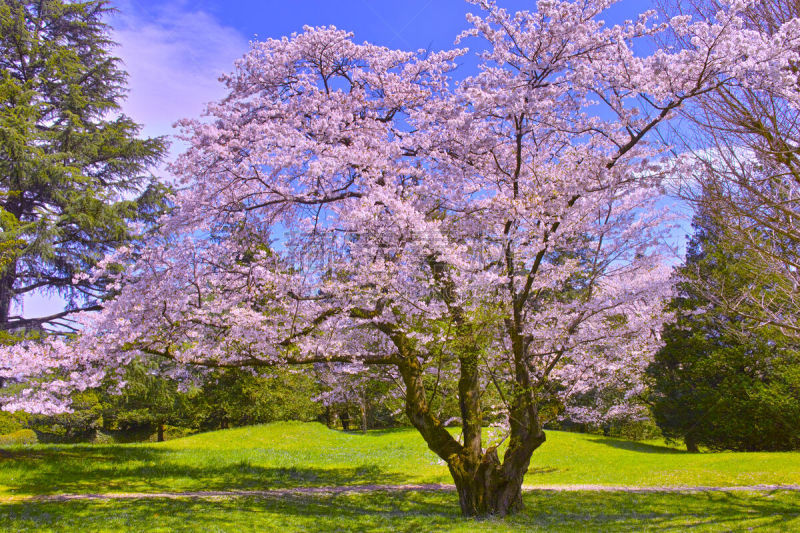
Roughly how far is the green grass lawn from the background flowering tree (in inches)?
78.4

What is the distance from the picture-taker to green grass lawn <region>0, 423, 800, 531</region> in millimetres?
7820

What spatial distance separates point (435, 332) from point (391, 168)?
111 inches

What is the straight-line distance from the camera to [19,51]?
60.7 feet

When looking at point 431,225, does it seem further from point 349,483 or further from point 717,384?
point 717,384

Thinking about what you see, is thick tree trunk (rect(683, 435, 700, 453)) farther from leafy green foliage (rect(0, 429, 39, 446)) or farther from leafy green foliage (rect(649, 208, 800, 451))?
leafy green foliage (rect(0, 429, 39, 446))

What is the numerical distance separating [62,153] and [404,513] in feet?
53.3

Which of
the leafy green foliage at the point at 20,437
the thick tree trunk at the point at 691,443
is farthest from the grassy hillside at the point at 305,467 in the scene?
the leafy green foliage at the point at 20,437

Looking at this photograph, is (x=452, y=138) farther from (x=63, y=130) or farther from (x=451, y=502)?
(x=63, y=130)

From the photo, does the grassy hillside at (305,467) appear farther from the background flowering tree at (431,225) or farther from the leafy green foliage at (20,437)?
the leafy green foliage at (20,437)

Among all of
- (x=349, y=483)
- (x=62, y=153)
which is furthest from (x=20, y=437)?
(x=349, y=483)

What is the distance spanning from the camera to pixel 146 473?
1309 cm

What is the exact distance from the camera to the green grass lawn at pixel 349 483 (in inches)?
308

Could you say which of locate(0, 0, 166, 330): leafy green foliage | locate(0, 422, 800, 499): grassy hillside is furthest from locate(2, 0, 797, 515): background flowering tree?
locate(0, 0, 166, 330): leafy green foliage

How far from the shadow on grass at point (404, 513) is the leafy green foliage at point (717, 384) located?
842cm
